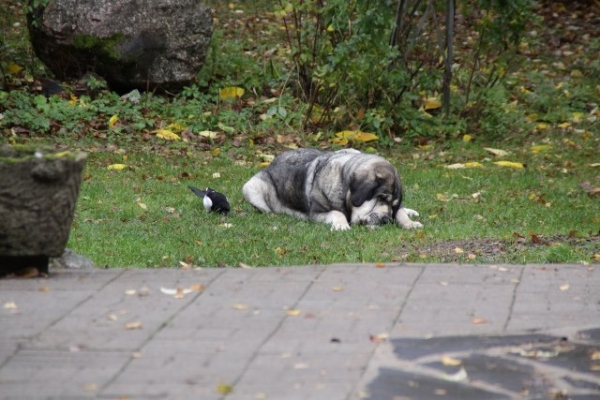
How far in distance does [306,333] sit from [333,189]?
4.57 meters

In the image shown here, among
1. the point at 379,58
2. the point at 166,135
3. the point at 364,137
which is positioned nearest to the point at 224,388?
the point at 166,135

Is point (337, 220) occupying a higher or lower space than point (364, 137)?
higher

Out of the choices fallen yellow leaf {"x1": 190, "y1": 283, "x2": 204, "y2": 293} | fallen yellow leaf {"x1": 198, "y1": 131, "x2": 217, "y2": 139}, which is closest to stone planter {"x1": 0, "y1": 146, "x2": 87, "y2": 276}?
fallen yellow leaf {"x1": 190, "y1": 283, "x2": 204, "y2": 293}

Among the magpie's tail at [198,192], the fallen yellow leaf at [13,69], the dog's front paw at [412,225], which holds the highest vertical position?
the fallen yellow leaf at [13,69]

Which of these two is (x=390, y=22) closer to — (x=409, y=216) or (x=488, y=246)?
(x=409, y=216)

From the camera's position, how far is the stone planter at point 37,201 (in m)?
6.74

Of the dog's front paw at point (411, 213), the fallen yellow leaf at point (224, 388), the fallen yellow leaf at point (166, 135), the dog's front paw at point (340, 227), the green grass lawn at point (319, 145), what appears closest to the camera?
the fallen yellow leaf at point (224, 388)

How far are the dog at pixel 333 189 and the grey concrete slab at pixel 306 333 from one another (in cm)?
249

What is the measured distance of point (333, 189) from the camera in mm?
10297

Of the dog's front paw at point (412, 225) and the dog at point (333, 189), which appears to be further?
the dog at point (333, 189)

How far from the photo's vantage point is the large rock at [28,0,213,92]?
52.1 feet

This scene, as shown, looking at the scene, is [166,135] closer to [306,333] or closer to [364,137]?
[364,137]

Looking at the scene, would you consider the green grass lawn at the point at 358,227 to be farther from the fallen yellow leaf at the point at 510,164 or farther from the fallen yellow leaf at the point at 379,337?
the fallen yellow leaf at the point at 379,337

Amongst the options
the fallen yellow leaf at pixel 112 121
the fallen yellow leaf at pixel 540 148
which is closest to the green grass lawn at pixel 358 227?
the fallen yellow leaf at pixel 540 148
